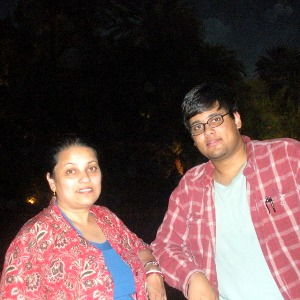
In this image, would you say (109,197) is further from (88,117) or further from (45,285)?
(45,285)

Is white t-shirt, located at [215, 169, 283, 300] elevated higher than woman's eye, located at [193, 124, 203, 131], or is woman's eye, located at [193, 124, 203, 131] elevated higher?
woman's eye, located at [193, 124, 203, 131]

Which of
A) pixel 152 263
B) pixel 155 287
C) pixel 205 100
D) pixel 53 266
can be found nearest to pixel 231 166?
pixel 205 100

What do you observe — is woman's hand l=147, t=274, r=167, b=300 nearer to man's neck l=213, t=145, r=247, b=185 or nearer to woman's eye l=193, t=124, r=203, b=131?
man's neck l=213, t=145, r=247, b=185

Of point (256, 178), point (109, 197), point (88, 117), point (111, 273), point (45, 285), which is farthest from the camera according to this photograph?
point (109, 197)

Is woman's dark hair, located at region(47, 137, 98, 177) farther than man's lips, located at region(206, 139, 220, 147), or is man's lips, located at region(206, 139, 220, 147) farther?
man's lips, located at region(206, 139, 220, 147)

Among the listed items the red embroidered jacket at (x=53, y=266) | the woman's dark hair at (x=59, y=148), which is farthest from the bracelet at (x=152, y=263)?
the woman's dark hair at (x=59, y=148)

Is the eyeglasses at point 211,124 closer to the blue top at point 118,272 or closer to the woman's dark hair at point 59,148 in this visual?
the woman's dark hair at point 59,148

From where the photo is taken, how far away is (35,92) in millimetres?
17578

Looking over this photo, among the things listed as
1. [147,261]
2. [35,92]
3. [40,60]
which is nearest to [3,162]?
[35,92]

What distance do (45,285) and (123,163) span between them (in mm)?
17469

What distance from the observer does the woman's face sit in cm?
260

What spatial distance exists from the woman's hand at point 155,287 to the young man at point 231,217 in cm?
6

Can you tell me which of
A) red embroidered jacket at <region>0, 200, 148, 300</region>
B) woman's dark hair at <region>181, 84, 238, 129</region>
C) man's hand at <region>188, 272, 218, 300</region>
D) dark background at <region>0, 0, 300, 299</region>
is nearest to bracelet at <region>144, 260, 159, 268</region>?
red embroidered jacket at <region>0, 200, 148, 300</region>

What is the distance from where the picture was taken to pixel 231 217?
2648 millimetres
